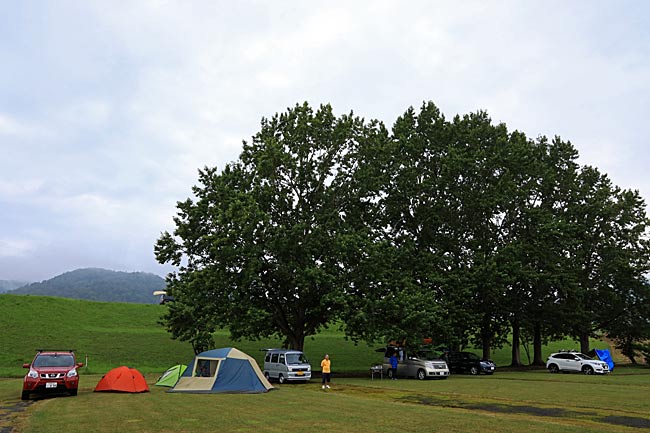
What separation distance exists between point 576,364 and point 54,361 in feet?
114

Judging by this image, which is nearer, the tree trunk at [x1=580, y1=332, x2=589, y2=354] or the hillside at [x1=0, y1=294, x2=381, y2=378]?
the hillside at [x1=0, y1=294, x2=381, y2=378]

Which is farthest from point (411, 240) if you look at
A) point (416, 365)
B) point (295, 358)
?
point (295, 358)

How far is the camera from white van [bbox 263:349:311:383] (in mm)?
29438

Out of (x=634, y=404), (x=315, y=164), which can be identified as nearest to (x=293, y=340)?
(x=315, y=164)

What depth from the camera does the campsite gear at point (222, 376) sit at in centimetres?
2359

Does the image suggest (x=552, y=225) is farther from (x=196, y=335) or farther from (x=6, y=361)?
(x=6, y=361)

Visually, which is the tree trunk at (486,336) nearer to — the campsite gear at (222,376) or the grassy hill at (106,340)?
the grassy hill at (106,340)

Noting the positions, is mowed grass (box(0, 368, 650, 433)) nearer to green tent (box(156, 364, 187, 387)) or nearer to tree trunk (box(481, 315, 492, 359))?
green tent (box(156, 364, 187, 387))

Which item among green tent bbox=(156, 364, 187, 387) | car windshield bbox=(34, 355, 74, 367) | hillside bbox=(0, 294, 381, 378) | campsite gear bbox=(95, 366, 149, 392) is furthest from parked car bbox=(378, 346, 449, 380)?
car windshield bbox=(34, 355, 74, 367)

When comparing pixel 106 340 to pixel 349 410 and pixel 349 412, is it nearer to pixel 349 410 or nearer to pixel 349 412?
pixel 349 410

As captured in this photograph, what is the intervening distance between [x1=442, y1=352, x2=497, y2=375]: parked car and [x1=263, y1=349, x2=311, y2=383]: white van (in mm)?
14916

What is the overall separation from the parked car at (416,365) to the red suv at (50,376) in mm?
19614

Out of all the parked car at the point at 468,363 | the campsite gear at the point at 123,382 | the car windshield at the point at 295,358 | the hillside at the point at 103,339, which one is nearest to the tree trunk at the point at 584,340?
the parked car at the point at 468,363

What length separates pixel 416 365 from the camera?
32.8 metres
